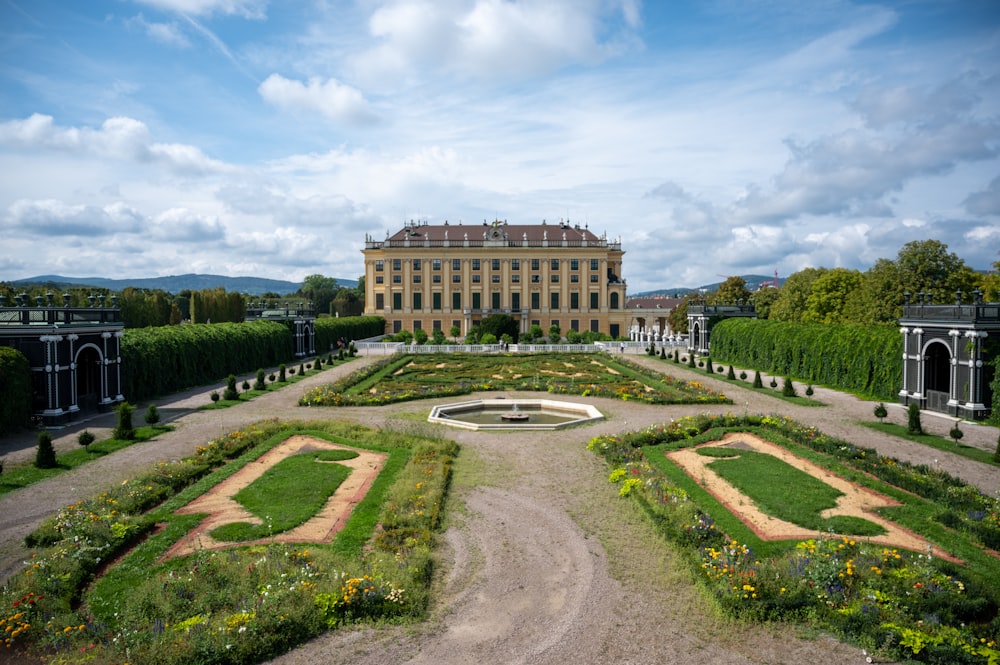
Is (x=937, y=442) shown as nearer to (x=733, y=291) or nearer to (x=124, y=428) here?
(x=124, y=428)

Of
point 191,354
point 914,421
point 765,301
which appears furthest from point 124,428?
point 765,301

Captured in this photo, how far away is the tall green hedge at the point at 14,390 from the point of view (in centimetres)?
2098

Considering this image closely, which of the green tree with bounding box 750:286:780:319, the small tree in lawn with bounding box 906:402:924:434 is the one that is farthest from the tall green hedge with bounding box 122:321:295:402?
the green tree with bounding box 750:286:780:319

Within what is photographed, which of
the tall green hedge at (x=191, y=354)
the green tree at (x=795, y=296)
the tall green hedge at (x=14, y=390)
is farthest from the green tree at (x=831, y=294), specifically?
the tall green hedge at (x=14, y=390)

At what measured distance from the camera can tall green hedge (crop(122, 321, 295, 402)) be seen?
29047 millimetres

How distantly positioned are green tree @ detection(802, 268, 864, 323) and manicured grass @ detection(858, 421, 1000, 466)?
32272mm

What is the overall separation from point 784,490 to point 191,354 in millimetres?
30642

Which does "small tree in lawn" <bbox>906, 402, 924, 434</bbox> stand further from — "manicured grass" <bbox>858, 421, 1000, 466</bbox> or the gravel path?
the gravel path

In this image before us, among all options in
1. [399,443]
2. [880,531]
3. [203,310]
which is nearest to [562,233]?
[203,310]

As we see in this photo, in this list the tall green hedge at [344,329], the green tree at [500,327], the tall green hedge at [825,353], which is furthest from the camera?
the green tree at [500,327]

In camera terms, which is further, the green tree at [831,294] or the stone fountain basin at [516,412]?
the green tree at [831,294]

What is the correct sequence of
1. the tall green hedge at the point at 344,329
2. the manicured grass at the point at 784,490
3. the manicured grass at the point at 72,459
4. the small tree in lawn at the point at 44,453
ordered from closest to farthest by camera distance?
the manicured grass at the point at 784,490 < the manicured grass at the point at 72,459 < the small tree in lawn at the point at 44,453 < the tall green hedge at the point at 344,329

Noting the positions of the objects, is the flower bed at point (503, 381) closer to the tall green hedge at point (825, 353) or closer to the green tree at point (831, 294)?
the tall green hedge at point (825, 353)

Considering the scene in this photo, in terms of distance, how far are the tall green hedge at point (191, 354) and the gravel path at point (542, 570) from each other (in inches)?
355
